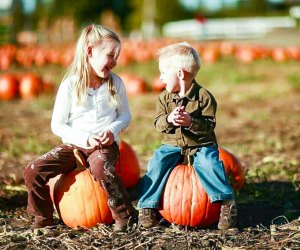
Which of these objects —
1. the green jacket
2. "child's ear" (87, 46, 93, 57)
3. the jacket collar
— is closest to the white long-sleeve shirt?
"child's ear" (87, 46, 93, 57)

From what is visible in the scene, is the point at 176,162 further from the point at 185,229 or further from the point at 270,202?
the point at 270,202

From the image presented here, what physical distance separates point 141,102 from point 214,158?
21.6ft

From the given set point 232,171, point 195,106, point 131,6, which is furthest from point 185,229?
point 131,6

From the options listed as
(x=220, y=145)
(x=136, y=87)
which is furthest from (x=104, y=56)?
(x=136, y=87)

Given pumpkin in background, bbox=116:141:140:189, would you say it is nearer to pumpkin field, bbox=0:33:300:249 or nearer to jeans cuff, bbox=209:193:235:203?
pumpkin field, bbox=0:33:300:249

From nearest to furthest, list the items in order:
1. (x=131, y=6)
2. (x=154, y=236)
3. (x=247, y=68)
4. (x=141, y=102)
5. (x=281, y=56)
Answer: (x=154, y=236), (x=141, y=102), (x=247, y=68), (x=281, y=56), (x=131, y=6)

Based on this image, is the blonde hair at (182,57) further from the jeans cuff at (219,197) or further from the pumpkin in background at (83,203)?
the pumpkin in background at (83,203)

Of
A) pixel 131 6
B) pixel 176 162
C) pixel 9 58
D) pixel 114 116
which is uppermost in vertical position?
pixel 131 6

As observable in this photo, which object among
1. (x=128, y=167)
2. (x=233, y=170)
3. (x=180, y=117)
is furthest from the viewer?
(x=128, y=167)

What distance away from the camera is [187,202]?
4090 millimetres

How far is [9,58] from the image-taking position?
1827 cm

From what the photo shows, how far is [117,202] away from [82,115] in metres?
0.65

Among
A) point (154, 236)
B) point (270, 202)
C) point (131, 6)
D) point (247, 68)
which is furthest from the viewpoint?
point (131, 6)

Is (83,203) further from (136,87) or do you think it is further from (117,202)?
(136,87)
